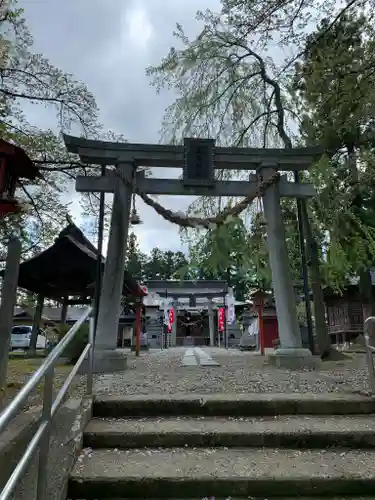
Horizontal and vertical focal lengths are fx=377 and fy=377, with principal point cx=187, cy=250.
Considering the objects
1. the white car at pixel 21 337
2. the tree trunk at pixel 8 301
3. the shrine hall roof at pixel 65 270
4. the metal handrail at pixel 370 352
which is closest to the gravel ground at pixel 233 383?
the metal handrail at pixel 370 352

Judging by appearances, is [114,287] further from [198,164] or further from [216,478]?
[216,478]

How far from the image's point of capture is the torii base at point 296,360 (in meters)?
5.68

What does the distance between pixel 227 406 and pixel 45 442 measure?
5.52 feet

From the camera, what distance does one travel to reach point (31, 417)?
2463 mm

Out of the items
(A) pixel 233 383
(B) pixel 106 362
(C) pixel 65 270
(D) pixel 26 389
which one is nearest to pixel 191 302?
(C) pixel 65 270

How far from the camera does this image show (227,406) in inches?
121

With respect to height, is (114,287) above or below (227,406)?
above

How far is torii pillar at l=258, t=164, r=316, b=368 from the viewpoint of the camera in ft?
18.9

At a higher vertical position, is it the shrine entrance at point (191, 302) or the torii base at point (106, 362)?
the shrine entrance at point (191, 302)

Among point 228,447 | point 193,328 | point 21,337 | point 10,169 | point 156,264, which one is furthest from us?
point 156,264

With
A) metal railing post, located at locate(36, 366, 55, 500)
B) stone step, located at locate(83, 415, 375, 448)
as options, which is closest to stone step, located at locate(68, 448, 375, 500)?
stone step, located at locate(83, 415, 375, 448)

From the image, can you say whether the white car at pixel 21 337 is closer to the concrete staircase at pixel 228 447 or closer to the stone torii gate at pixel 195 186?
the stone torii gate at pixel 195 186

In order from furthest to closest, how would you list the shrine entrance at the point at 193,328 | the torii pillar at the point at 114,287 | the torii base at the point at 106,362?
the shrine entrance at the point at 193,328, the torii pillar at the point at 114,287, the torii base at the point at 106,362

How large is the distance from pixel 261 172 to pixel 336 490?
5.34 meters
